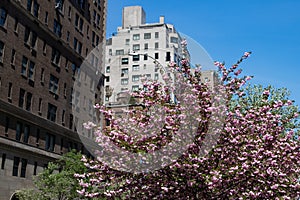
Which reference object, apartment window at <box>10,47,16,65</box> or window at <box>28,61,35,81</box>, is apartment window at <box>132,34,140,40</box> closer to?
window at <box>28,61,35,81</box>

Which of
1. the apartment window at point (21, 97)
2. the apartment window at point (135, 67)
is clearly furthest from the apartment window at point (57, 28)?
the apartment window at point (135, 67)

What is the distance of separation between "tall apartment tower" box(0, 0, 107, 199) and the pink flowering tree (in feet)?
92.3

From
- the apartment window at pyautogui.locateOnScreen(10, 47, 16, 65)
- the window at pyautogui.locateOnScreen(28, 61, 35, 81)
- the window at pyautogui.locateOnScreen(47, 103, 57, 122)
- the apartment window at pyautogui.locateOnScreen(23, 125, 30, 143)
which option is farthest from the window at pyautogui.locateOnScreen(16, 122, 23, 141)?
the window at pyautogui.locateOnScreen(47, 103, 57, 122)

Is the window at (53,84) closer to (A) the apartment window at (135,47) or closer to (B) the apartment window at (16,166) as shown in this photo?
(B) the apartment window at (16,166)

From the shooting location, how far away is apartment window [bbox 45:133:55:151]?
5061 cm

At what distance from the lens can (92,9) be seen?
217ft

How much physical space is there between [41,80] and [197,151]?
38494mm

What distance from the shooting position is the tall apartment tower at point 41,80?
42812 millimetres

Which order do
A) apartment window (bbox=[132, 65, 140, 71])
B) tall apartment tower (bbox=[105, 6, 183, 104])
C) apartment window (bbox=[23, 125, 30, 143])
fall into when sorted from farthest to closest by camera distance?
apartment window (bbox=[132, 65, 140, 71]) → tall apartment tower (bbox=[105, 6, 183, 104]) → apartment window (bbox=[23, 125, 30, 143])

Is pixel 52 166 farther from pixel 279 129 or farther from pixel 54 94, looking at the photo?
pixel 279 129

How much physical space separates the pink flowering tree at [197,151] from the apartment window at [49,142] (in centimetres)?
3599

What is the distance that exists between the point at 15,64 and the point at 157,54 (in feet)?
239

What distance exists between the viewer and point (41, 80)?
165ft

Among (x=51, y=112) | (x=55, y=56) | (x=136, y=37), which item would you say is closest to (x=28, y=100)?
(x=51, y=112)
